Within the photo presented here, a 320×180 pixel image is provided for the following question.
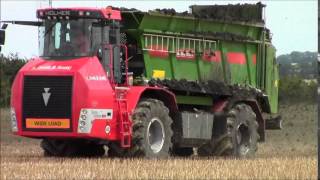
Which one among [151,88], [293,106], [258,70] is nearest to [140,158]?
[151,88]

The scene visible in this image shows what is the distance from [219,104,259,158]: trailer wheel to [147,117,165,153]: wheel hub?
2357 mm

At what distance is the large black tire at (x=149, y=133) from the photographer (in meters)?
16.7

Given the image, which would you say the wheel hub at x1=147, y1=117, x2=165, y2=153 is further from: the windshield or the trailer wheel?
the trailer wheel

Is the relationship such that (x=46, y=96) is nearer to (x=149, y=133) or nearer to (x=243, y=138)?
(x=149, y=133)

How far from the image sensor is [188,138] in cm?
1844

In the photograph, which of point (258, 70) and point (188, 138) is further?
point (258, 70)

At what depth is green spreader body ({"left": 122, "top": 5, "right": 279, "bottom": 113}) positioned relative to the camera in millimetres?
17656

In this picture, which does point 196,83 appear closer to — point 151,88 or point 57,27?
point 151,88

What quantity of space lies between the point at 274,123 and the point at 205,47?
3.05 m

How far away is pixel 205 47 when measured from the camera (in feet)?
63.6

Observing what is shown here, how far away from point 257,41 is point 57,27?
5891mm

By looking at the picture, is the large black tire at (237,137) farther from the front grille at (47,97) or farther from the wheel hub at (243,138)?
the front grille at (47,97)

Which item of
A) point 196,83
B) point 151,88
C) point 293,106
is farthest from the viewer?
point 293,106

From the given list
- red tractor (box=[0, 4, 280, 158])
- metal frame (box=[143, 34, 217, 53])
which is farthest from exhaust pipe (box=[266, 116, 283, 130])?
red tractor (box=[0, 4, 280, 158])
